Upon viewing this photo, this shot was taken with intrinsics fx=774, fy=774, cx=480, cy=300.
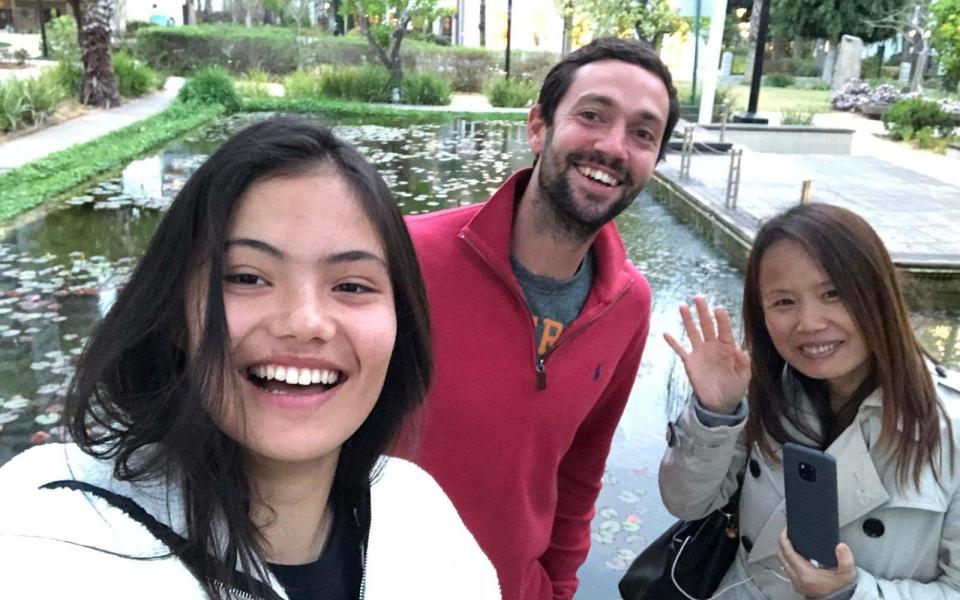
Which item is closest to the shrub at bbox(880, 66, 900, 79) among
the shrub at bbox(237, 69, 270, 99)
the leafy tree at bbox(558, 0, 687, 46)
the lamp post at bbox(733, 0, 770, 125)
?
the leafy tree at bbox(558, 0, 687, 46)

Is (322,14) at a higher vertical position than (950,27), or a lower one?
higher

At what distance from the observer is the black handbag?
6.91ft

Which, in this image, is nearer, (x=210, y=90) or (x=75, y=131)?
(x=75, y=131)

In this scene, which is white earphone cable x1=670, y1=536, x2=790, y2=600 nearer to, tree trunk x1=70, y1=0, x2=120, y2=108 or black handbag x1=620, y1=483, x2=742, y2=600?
black handbag x1=620, y1=483, x2=742, y2=600

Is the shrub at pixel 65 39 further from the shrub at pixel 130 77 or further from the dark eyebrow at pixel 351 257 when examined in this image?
the dark eyebrow at pixel 351 257

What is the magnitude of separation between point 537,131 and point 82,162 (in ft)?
36.9

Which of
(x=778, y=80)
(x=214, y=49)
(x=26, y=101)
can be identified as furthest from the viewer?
(x=778, y=80)

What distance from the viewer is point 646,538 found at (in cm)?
369

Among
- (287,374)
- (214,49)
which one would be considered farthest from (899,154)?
(214,49)

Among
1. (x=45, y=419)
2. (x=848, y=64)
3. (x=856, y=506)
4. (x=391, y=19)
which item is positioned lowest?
(x=45, y=419)

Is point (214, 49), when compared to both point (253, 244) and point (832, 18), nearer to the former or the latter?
point (832, 18)

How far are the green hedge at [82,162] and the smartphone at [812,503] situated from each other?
360 inches

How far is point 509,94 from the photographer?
23.3 m

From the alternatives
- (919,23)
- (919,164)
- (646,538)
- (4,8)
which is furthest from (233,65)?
(646,538)
